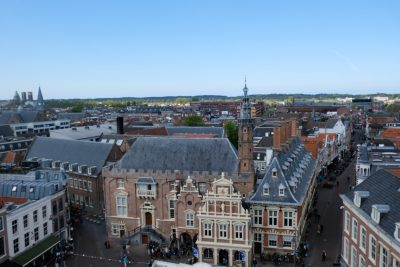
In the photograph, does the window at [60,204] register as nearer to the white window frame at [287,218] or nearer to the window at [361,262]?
the white window frame at [287,218]

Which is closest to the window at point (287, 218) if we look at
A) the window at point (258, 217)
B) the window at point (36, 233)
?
the window at point (258, 217)

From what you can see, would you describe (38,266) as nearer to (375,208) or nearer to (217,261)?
(217,261)

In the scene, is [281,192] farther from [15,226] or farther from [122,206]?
[15,226]

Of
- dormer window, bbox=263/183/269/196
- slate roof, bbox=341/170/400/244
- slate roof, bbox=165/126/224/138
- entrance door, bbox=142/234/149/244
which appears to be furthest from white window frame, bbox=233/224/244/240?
slate roof, bbox=165/126/224/138

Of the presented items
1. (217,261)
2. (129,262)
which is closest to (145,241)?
(129,262)

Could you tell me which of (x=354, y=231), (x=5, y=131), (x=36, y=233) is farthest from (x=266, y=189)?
(x=5, y=131)

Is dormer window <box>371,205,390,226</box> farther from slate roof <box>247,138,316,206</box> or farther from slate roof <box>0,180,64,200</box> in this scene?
slate roof <box>0,180,64,200</box>

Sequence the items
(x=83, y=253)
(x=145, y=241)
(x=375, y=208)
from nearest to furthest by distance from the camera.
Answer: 1. (x=375, y=208)
2. (x=83, y=253)
3. (x=145, y=241)
